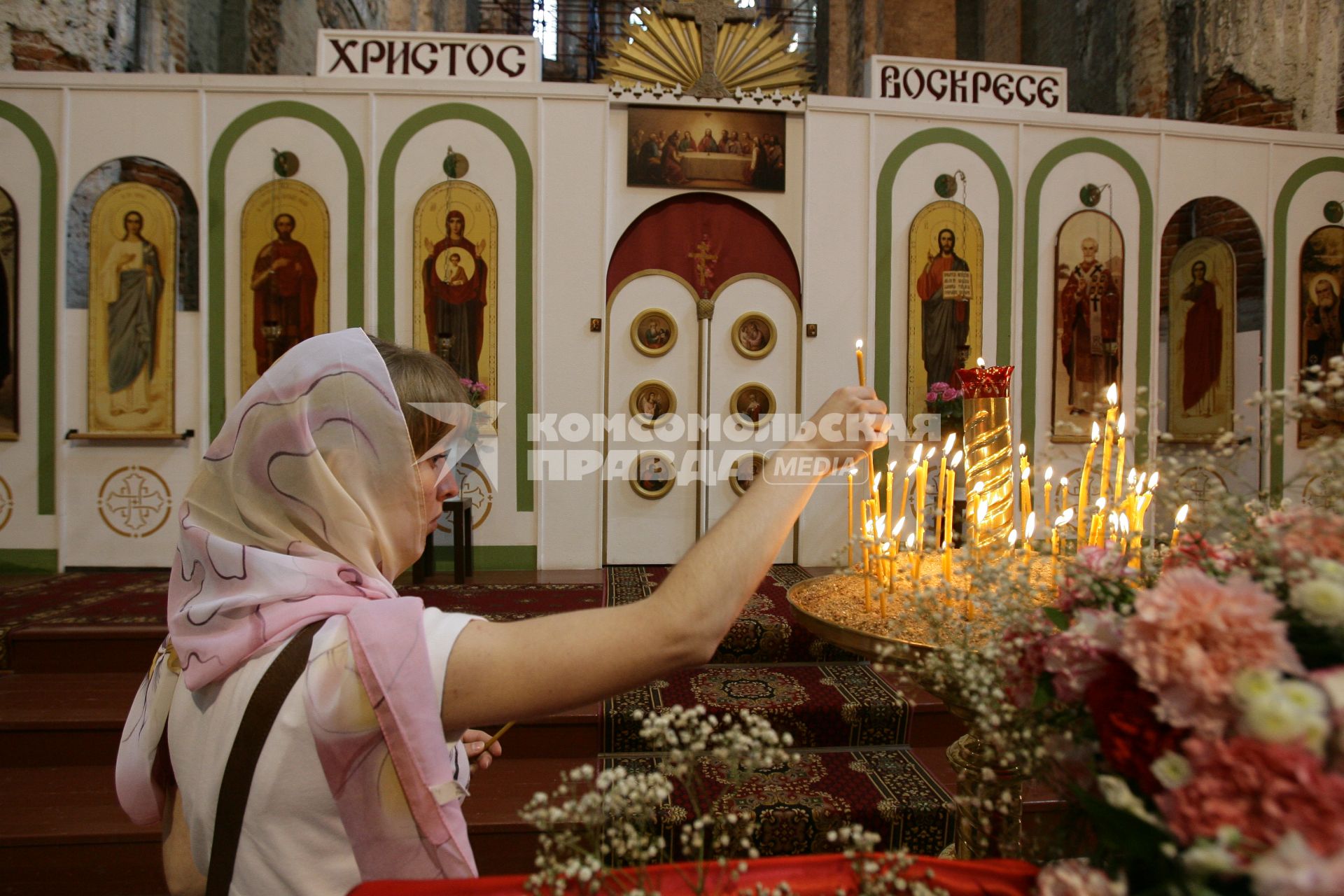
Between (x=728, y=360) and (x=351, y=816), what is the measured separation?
603cm

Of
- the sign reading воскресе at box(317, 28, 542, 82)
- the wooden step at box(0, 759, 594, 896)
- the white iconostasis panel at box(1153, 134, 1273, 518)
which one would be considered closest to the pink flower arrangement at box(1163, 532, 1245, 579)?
the wooden step at box(0, 759, 594, 896)

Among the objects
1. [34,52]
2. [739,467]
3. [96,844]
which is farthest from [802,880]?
[34,52]

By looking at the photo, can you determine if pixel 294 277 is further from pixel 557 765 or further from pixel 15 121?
pixel 557 765

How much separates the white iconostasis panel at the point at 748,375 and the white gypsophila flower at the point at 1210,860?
6.19 m

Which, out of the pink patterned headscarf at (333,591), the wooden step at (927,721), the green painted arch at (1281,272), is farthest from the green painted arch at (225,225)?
the green painted arch at (1281,272)

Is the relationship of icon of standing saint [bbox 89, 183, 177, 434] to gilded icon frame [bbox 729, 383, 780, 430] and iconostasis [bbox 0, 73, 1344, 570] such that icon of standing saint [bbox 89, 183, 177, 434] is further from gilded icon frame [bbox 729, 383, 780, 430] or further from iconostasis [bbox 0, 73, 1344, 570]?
gilded icon frame [bbox 729, 383, 780, 430]

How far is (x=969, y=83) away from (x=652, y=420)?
4.22 m

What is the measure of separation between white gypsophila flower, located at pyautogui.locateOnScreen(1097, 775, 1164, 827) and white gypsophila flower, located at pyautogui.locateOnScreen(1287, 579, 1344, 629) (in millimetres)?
225

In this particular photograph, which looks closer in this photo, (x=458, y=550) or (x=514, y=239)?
(x=458, y=550)

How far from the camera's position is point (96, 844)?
298 cm

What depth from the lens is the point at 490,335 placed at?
21.2 ft

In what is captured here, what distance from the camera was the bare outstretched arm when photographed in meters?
0.96

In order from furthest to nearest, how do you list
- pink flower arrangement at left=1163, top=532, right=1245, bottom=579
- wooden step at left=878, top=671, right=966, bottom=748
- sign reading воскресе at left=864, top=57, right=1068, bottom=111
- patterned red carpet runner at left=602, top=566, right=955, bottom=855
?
1. sign reading воскресе at left=864, top=57, right=1068, bottom=111
2. wooden step at left=878, top=671, right=966, bottom=748
3. patterned red carpet runner at left=602, top=566, right=955, bottom=855
4. pink flower arrangement at left=1163, top=532, right=1245, bottom=579

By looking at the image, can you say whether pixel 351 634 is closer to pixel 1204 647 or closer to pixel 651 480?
pixel 1204 647
